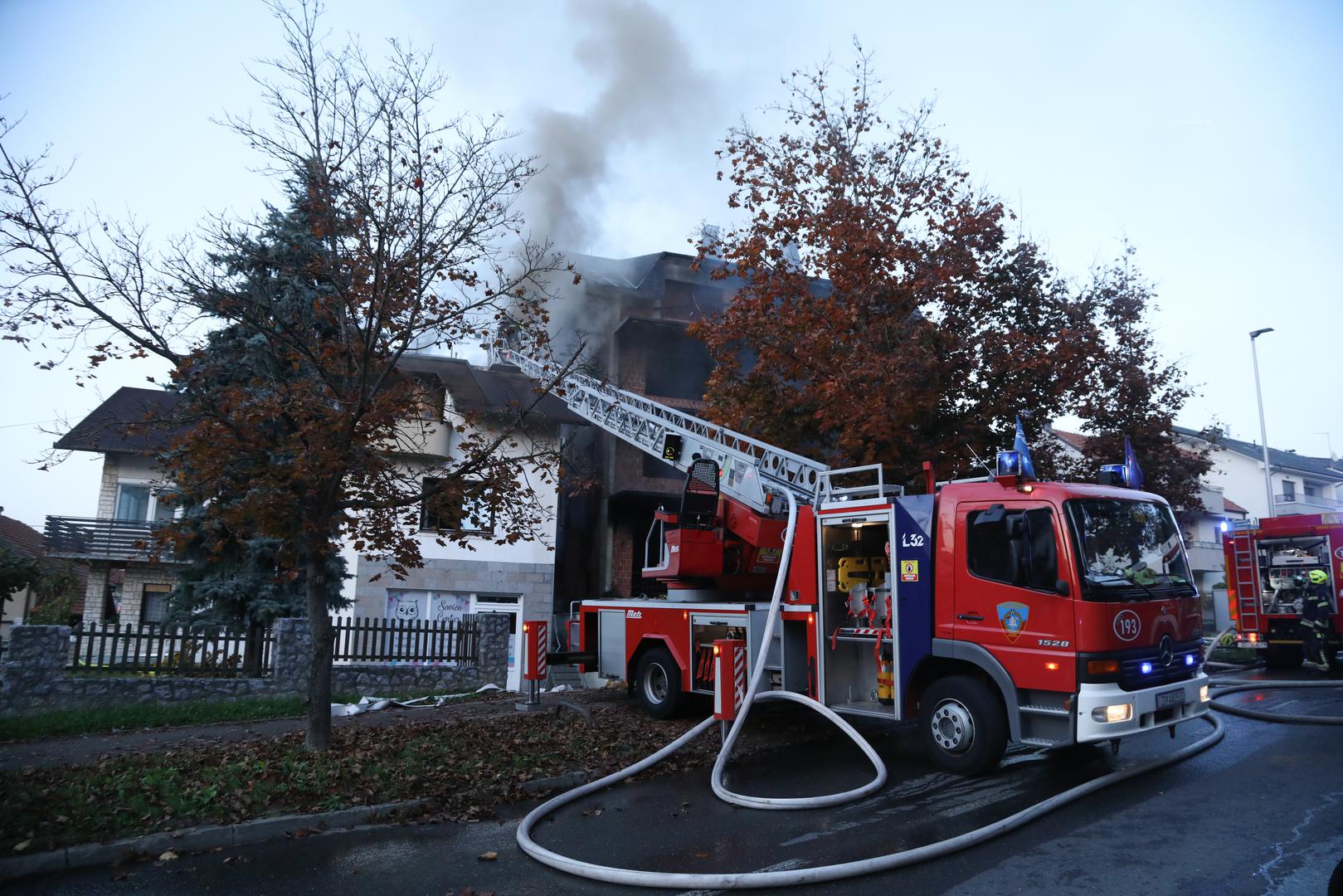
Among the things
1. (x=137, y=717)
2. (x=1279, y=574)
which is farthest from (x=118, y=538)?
(x=1279, y=574)

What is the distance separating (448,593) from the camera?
22.4 metres

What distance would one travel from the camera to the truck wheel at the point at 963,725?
7.57m

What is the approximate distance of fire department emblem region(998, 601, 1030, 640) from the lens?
24.7 feet

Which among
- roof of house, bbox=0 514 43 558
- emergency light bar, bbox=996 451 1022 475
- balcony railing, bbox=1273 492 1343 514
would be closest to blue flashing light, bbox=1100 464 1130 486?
Answer: emergency light bar, bbox=996 451 1022 475

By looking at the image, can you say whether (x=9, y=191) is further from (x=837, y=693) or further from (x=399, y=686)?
(x=399, y=686)

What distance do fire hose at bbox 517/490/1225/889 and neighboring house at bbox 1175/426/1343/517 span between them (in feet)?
140

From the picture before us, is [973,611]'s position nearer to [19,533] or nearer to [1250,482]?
[19,533]

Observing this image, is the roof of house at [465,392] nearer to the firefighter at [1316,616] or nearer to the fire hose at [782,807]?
the fire hose at [782,807]

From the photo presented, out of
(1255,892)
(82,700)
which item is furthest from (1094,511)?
(82,700)

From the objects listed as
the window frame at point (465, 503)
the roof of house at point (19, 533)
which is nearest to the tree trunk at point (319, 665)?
the window frame at point (465, 503)

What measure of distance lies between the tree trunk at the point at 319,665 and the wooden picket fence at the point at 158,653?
5.87 m

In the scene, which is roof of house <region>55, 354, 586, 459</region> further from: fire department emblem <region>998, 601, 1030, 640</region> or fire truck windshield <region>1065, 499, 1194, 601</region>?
fire truck windshield <region>1065, 499, 1194, 601</region>

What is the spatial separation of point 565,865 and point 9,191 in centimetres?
695

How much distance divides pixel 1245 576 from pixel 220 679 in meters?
17.3
